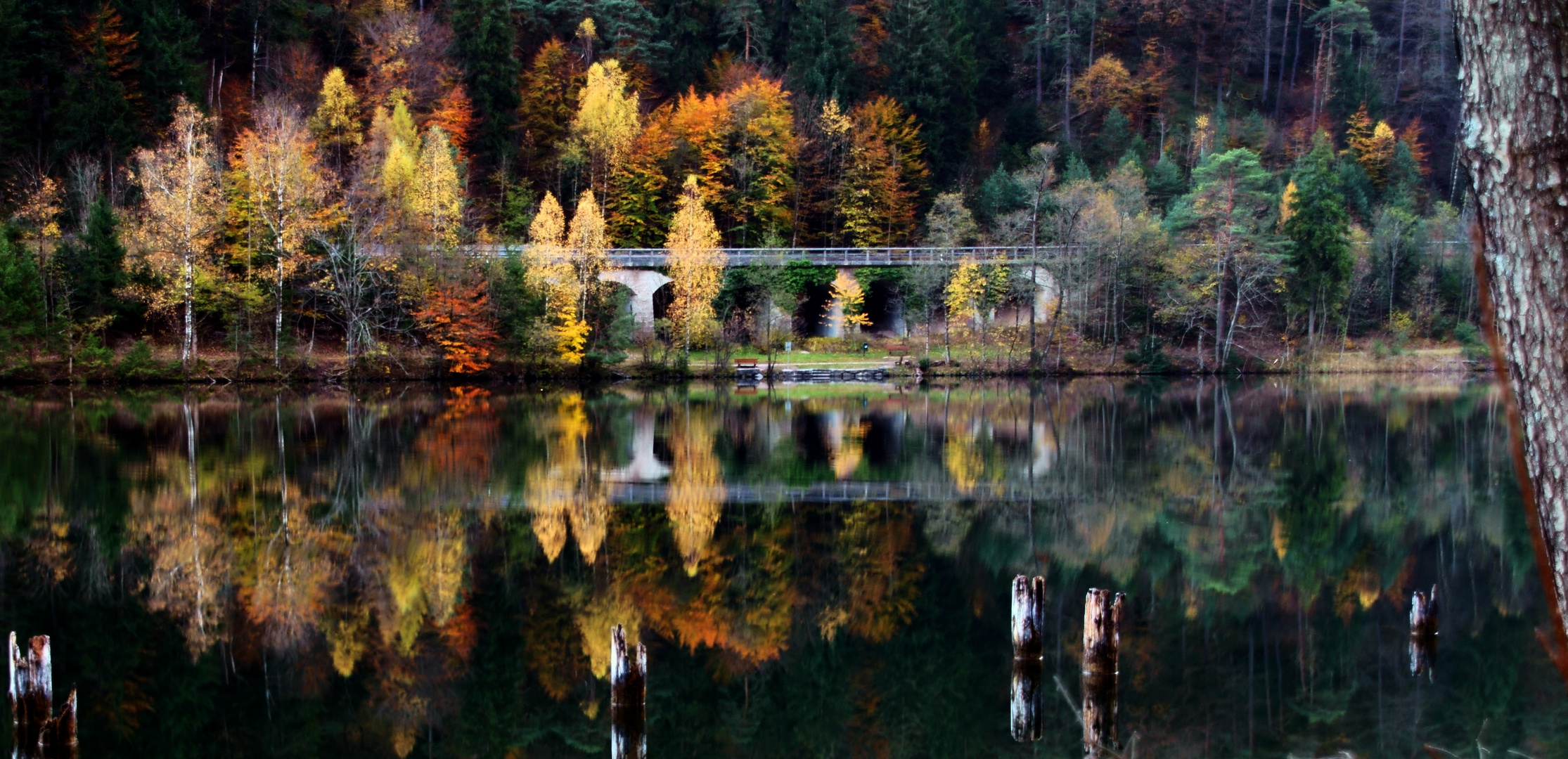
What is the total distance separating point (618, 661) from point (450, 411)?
79.5 feet

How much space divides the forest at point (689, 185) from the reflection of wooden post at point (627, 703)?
33125 millimetres

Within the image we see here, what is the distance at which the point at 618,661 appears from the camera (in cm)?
877

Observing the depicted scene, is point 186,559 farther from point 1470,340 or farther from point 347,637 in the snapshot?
point 1470,340

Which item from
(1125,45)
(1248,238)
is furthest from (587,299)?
(1125,45)

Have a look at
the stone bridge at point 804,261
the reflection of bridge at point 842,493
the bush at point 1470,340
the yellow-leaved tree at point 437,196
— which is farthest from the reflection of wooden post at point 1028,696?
the bush at point 1470,340

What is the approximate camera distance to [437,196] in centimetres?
4169

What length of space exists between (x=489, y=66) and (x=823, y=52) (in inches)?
652

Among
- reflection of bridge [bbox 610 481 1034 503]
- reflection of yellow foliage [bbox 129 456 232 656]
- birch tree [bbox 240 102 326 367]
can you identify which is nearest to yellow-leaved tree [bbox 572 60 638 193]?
birch tree [bbox 240 102 326 367]

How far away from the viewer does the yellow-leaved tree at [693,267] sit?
4459 centimetres

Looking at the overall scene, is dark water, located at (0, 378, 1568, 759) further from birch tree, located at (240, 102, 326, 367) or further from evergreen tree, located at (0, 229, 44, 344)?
birch tree, located at (240, 102, 326, 367)

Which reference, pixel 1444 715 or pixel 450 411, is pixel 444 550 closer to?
pixel 1444 715

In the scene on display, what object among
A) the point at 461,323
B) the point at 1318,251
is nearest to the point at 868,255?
the point at 1318,251

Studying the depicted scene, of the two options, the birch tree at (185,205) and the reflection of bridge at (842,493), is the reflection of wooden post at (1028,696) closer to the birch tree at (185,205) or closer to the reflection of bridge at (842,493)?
the reflection of bridge at (842,493)

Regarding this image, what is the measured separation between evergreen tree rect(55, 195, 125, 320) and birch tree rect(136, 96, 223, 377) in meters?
1.14
